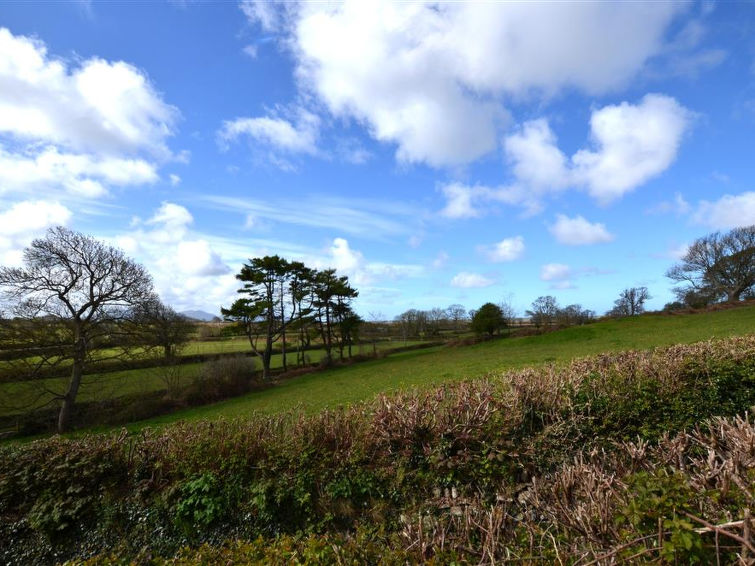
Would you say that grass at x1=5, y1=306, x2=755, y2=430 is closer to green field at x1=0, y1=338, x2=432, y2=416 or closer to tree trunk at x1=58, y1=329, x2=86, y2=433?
green field at x1=0, y1=338, x2=432, y2=416

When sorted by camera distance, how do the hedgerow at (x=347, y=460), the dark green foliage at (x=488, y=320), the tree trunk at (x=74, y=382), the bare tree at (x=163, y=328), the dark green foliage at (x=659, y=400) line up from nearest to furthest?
the hedgerow at (x=347, y=460) < the dark green foliage at (x=659, y=400) < the tree trunk at (x=74, y=382) < the bare tree at (x=163, y=328) < the dark green foliage at (x=488, y=320)

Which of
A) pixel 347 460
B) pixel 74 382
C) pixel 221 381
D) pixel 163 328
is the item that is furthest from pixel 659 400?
pixel 221 381

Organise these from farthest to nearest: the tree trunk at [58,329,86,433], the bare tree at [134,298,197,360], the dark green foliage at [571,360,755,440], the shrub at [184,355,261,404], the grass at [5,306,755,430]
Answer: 1. the shrub at [184,355,261,404]
2. the bare tree at [134,298,197,360]
3. the tree trunk at [58,329,86,433]
4. the grass at [5,306,755,430]
5. the dark green foliage at [571,360,755,440]

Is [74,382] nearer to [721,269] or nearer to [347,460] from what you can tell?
[347,460]

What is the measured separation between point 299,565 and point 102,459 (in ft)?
20.4

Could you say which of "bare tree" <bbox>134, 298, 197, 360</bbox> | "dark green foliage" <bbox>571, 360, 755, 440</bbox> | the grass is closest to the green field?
the grass

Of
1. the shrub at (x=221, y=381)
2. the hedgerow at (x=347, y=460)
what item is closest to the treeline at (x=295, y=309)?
the shrub at (x=221, y=381)

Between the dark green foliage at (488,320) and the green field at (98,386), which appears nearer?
the green field at (98,386)

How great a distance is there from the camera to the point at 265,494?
5.78m

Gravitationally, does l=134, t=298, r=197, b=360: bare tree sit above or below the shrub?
above

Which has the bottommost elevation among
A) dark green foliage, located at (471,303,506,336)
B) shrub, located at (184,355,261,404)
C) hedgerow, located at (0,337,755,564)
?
shrub, located at (184,355,261,404)

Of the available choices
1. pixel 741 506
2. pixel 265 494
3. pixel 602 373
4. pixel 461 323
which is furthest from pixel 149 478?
pixel 461 323

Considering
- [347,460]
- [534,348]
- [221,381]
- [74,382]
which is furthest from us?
[534,348]

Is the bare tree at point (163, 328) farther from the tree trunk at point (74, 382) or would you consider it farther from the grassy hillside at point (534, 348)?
the grassy hillside at point (534, 348)
